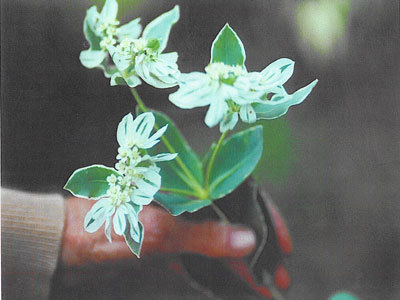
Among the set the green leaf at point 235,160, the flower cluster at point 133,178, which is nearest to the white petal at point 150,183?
the flower cluster at point 133,178

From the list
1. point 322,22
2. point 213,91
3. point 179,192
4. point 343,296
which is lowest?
point 343,296

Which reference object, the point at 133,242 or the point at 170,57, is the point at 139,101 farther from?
the point at 133,242

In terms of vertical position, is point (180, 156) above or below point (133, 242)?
above

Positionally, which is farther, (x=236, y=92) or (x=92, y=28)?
(x=92, y=28)

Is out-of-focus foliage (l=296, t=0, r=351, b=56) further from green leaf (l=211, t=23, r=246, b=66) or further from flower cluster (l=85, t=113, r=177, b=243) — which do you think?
flower cluster (l=85, t=113, r=177, b=243)

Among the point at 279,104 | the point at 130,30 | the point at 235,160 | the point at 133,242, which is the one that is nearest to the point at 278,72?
the point at 279,104

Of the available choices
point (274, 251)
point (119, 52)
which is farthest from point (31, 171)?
point (274, 251)

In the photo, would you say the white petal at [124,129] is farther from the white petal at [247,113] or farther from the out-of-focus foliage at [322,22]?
the out-of-focus foliage at [322,22]
